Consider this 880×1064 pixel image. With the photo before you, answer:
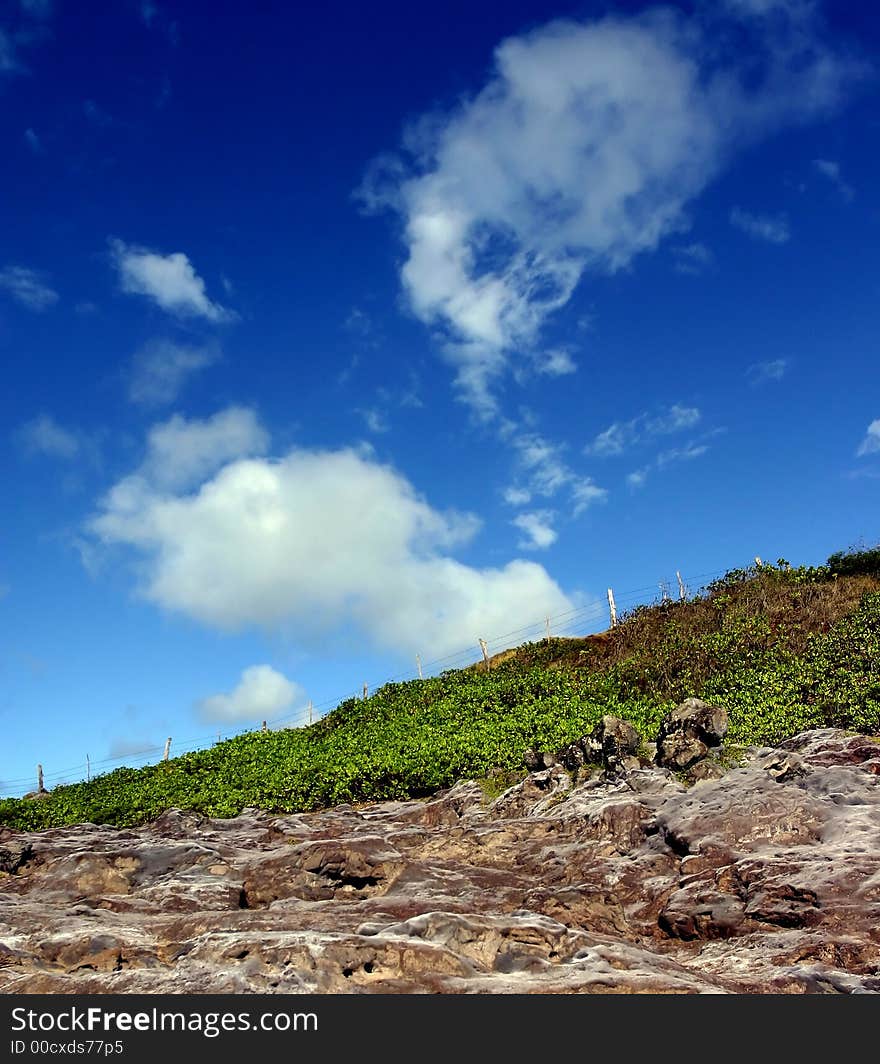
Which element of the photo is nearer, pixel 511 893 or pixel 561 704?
pixel 511 893

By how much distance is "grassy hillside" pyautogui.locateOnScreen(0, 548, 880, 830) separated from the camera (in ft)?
76.9

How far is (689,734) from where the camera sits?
1964cm

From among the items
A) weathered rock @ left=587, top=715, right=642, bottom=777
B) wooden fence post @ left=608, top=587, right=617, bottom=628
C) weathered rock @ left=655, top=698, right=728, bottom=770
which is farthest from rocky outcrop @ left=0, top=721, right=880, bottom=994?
wooden fence post @ left=608, top=587, right=617, bottom=628

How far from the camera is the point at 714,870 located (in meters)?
12.6

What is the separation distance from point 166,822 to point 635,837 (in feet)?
46.2

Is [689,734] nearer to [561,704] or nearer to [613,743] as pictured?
[613,743]

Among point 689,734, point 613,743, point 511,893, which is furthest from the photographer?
point 613,743

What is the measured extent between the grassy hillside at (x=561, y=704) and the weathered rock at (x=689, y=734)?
1.53 meters

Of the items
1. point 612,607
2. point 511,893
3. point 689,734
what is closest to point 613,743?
point 689,734

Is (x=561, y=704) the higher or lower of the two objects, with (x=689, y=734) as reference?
higher

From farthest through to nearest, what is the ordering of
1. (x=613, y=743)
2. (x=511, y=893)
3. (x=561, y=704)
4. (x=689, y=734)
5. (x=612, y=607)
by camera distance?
(x=612, y=607), (x=561, y=704), (x=613, y=743), (x=689, y=734), (x=511, y=893)

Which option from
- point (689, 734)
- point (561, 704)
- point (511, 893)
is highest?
point (561, 704)

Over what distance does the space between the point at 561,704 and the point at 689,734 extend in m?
9.42
